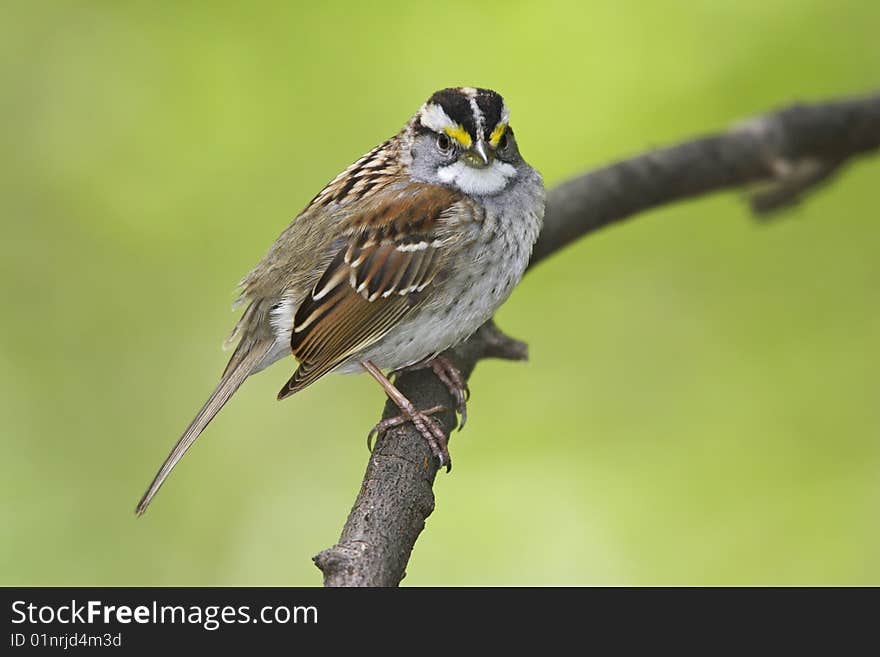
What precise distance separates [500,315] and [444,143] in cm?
169

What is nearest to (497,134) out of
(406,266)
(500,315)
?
(406,266)

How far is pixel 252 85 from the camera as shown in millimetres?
5160

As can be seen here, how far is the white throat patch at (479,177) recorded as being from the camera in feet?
12.1

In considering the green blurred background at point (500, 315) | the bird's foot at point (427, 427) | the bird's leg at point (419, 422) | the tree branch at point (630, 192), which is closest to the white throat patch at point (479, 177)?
the tree branch at point (630, 192)

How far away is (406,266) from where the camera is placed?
3.58 m

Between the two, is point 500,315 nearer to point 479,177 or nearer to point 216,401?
point 479,177

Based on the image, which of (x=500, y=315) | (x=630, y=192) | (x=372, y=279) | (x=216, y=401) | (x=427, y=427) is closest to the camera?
(x=427, y=427)

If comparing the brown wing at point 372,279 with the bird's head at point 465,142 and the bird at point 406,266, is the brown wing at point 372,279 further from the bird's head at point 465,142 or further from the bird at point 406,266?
the bird's head at point 465,142

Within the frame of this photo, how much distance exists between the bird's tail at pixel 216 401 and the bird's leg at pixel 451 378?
51cm
